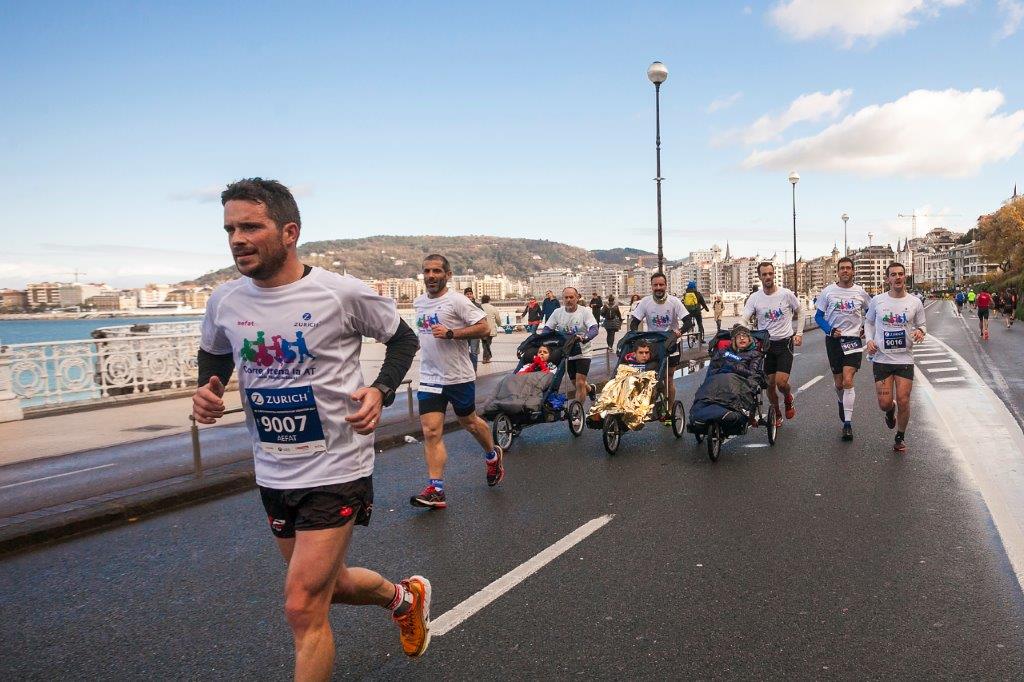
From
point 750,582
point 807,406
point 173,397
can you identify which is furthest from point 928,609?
point 173,397

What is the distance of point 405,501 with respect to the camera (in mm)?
6539

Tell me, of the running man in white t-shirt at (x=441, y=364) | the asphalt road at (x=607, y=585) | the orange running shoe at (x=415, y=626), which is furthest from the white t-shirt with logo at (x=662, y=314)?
the orange running shoe at (x=415, y=626)

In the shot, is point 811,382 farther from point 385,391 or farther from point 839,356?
point 385,391

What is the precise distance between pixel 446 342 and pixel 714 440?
10.1ft

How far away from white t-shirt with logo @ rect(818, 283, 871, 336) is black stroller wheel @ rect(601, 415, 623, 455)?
295 cm

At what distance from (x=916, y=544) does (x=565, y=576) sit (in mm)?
2363

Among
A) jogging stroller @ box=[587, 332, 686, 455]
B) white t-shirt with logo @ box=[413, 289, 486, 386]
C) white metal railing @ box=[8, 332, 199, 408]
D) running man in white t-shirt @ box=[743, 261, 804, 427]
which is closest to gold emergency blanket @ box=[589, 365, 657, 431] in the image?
jogging stroller @ box=[587, 332, 686, 455]

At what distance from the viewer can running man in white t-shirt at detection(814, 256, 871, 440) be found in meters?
9.00

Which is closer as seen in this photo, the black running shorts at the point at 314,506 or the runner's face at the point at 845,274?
the black running shorts at the point at 314,506

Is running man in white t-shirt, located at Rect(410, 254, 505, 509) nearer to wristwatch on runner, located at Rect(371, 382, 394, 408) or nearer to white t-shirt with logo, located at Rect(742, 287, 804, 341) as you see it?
wristwatch on runner, located at Rect(371, 382, 394, 408)

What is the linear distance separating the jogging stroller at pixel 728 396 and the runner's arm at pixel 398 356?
527 centimetres

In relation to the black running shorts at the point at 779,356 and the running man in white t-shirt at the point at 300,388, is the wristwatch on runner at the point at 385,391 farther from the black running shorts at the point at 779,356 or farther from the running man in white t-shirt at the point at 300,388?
the black running shorts at the point at 779,356

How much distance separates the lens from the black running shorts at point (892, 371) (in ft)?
26.7

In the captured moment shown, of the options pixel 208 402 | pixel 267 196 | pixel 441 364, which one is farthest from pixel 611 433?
pixel 267 196
